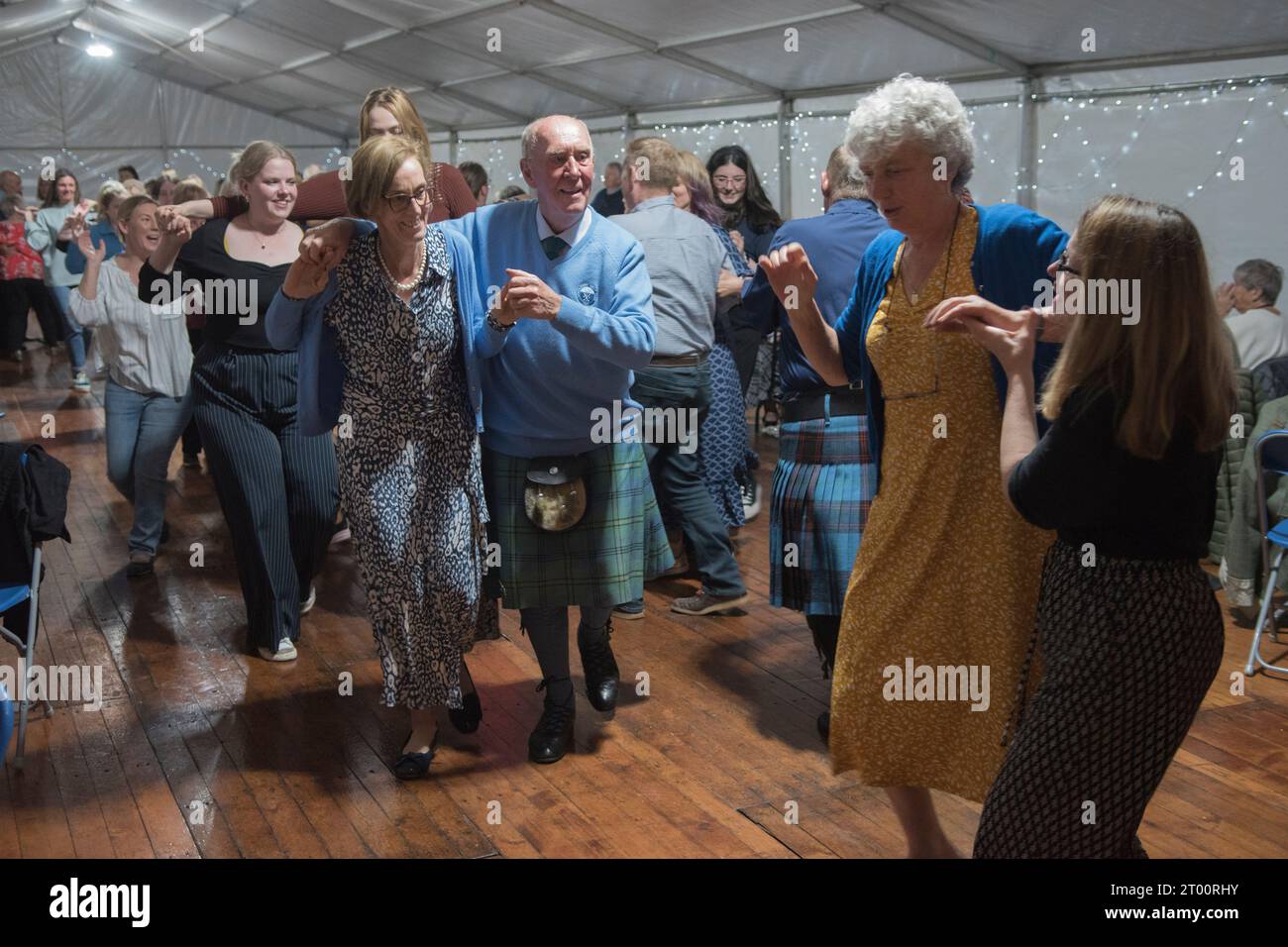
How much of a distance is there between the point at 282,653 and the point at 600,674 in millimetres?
1217

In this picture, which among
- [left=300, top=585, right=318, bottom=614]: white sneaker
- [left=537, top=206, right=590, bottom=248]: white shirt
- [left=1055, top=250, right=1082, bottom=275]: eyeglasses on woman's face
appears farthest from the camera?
[left=300, top=585, right=318, bottom=614]: white sneaker

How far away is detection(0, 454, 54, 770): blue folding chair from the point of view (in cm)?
347

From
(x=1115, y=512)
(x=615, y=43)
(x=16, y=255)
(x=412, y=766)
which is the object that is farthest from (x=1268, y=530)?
(x=16, y=255)

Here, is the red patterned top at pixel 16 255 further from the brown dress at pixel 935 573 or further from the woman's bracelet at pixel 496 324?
the brown dress at pixel 935 573

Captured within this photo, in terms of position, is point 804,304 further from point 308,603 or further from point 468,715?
point 308,603

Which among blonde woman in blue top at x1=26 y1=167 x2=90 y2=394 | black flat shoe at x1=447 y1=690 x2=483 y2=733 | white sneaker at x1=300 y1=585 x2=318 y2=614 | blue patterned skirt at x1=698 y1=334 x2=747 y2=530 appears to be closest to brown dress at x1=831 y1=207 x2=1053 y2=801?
black flat shoe at x1=447 y1=690 x2=483 y2=733

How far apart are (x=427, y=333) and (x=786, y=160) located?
685 cm

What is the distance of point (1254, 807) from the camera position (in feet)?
10.1

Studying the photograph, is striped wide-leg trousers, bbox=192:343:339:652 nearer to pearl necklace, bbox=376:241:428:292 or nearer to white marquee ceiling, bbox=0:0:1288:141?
pearl necklace, bbox=376:241:428:292

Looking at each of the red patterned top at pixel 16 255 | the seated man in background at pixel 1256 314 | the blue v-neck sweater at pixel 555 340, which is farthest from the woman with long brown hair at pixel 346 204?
the red patterned top at pixel 16 255

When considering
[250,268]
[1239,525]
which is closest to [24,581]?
[250,268]

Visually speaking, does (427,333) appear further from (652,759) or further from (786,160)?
(786,160)

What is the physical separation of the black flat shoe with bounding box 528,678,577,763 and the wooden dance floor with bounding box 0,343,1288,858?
0.04m

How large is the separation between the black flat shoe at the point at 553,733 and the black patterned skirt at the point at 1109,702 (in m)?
1.65
